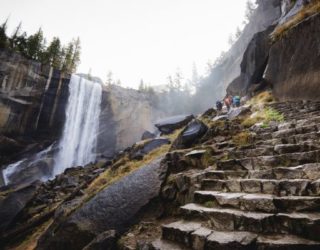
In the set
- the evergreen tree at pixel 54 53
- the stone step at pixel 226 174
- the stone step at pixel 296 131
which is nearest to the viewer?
the stone step at pixel 226 174

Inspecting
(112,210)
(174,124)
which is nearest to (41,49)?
(174,124)

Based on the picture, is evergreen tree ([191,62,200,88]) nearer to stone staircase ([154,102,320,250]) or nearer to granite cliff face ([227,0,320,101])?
granite cliff face ([227,0,320,101])

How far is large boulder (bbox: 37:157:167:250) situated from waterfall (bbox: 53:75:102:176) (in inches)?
1079

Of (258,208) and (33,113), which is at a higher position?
(33,113)

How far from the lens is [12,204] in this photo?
12492 mm

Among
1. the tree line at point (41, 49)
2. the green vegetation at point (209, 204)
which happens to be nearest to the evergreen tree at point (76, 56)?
the tree line at point (41, 49)

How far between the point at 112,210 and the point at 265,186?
3891 mm

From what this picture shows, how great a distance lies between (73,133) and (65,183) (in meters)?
17.3

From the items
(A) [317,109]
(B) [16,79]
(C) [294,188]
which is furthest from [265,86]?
(B) [16,79]

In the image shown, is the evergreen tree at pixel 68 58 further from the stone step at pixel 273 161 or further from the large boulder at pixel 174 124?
the stone step at pixel 273 161

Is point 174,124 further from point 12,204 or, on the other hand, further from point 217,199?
point 217,199

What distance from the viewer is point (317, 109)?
842cm

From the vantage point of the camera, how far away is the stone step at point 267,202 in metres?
3.17

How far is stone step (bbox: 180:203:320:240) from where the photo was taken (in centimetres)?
279
